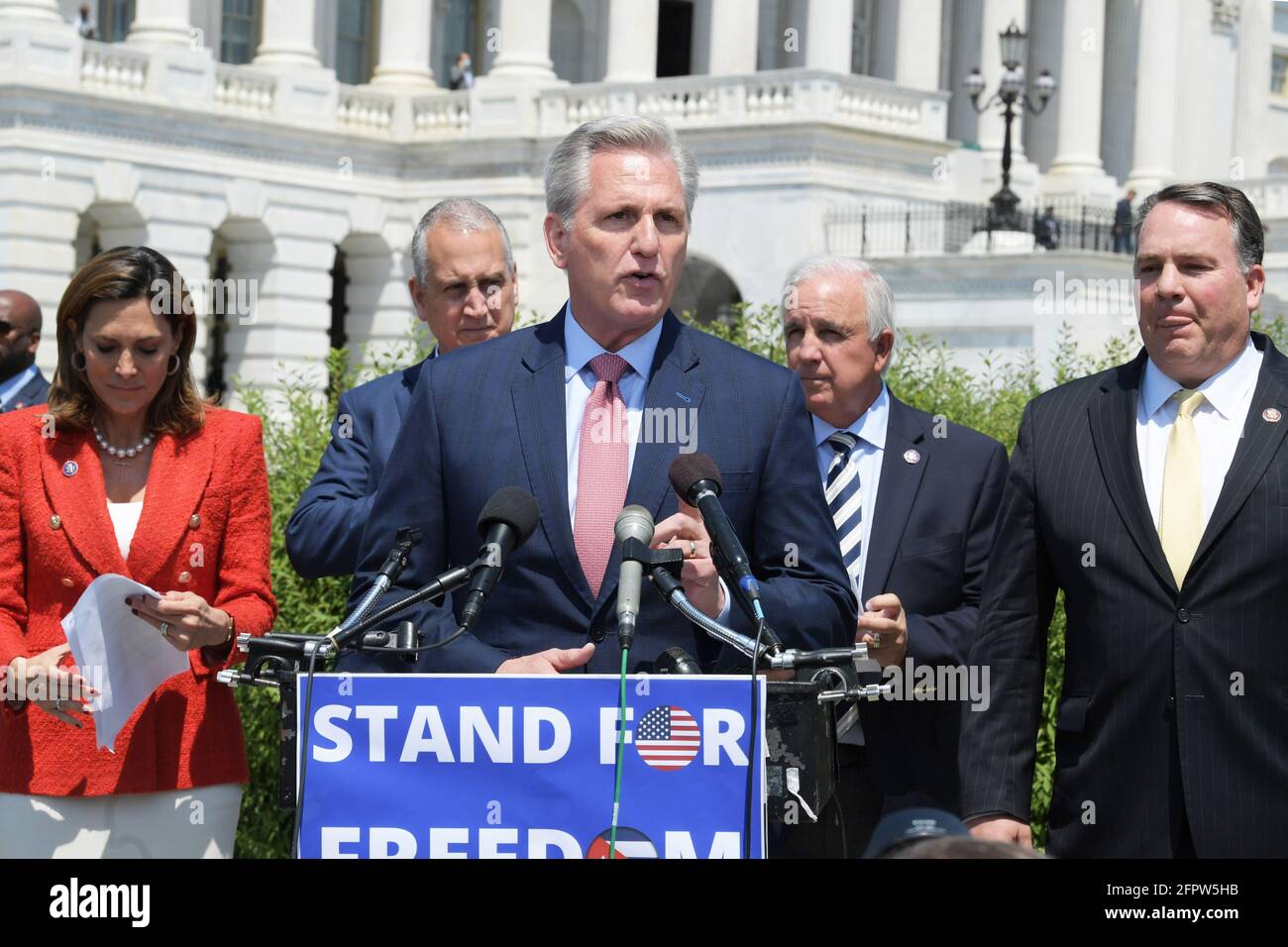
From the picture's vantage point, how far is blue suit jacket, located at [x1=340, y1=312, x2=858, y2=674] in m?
5.34

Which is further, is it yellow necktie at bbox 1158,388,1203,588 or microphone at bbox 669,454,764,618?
yellow necktie at bbox 1158,388,1203,588

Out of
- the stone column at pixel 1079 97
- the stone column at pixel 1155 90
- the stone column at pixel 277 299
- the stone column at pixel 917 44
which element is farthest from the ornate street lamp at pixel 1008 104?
the stone column at pixel 1155 90

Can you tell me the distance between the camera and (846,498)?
22.8 ft

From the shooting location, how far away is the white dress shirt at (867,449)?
22.8 feet

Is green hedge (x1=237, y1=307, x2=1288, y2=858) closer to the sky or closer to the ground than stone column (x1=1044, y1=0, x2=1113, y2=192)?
closer to the ground

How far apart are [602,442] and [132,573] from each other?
4.87 feet

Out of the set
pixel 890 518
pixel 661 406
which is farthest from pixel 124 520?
pixel 890 518

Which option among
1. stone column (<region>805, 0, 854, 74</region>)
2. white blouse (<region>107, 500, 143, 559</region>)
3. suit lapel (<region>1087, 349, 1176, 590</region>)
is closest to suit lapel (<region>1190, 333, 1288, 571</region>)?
suit lapel (<region>1087, 349, 1176, 590</region>)

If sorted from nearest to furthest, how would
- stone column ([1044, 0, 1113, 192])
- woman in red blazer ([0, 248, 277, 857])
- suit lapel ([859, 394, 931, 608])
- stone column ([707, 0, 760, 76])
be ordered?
1. woman in red blazer ([0, 248, 277, 857])
2. suit lapel ([859, 394, 931, 608])
3. stone column ([707, 0, 760, 76])
4. stone column ([1044, 0, 1113, 192])

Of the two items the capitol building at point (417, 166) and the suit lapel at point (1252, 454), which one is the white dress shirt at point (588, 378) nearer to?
the suit lapel at point (1252, 454)

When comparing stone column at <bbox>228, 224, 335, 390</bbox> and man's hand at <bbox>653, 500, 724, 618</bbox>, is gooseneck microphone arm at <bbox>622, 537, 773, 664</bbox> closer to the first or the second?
man's hand at <bbox>653, 500, 724, 618</bbox>

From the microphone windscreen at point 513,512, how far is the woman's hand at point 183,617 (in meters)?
1.24

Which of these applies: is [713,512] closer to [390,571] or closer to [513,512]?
[513,512]
